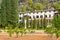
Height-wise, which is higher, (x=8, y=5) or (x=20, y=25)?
(x=8, y=5)

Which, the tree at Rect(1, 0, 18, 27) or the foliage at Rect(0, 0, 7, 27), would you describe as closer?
the foliage at Rect(0, 0, 7, 27)

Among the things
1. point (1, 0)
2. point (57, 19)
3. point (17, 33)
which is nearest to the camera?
point (57, 19)

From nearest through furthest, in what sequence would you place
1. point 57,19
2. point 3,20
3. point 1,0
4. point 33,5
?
point 57,19 → point 3,20 → point 1,0 → point 33,5

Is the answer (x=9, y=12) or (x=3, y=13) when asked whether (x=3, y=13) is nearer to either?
(x=3, y=13)

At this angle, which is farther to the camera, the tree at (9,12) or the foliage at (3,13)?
the tree at (9,12)

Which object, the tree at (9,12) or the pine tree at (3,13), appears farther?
the tree at (9,12)

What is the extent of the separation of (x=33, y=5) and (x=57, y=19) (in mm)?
40335

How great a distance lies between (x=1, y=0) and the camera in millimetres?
48656

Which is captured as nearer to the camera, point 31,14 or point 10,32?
point 10,32

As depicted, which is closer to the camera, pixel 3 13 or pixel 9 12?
pixel 3 13

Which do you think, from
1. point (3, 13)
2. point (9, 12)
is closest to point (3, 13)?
point (3, 13)

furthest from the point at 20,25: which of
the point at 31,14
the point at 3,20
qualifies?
the point at 31,14

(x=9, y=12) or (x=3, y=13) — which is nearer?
(x=3, y=13)

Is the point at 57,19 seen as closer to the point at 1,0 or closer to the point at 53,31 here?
the point at 53,31
